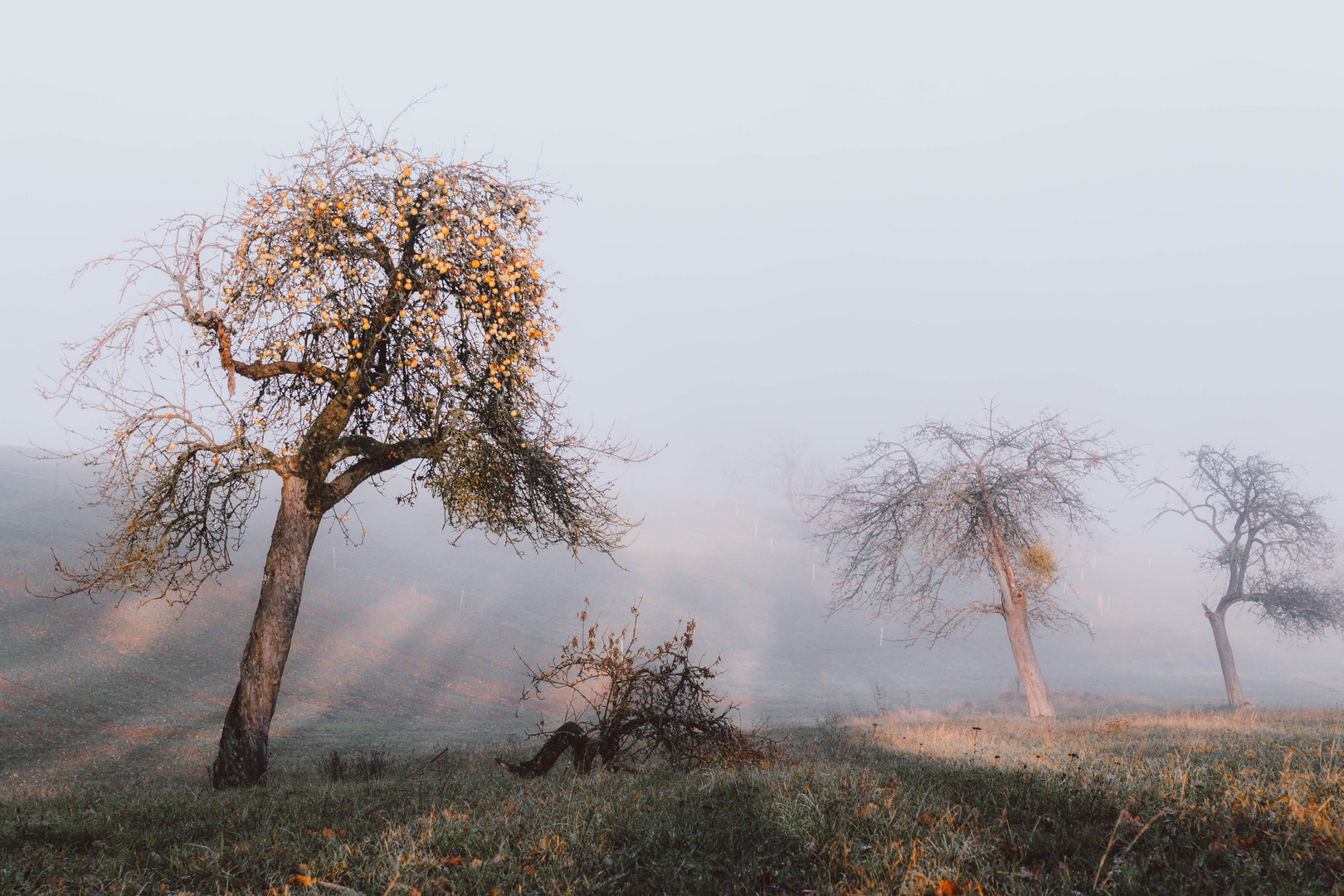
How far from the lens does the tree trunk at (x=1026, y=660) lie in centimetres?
1770

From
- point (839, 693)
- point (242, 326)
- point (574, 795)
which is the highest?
point (242, 326)

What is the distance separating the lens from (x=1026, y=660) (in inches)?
713

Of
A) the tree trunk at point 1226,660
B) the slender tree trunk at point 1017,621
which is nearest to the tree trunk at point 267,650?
the slender tree trunk at point 1017,621

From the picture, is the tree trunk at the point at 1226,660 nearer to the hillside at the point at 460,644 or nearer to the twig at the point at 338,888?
the hillside at the point at 460,644

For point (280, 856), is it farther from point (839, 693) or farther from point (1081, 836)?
point (839, 693)

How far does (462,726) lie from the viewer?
75.4 ft

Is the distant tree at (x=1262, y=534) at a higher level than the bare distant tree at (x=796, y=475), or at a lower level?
lower

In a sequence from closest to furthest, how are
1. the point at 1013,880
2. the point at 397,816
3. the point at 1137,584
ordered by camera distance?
the point at 1013,880
the point at 397,816
the point at 1137,584

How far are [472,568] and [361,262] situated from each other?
47.8 meters

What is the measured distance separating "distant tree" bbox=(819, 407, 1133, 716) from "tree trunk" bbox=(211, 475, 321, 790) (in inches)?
514

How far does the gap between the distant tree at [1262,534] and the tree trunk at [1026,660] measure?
900 cm

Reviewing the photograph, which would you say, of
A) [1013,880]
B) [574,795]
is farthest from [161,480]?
[1013,880]

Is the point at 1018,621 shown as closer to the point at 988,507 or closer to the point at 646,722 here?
the point at 988,507

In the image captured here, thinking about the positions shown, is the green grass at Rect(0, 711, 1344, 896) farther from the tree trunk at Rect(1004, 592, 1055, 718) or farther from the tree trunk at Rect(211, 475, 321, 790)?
the tree trunk at Rect(1004, 592, 1055, 718)
